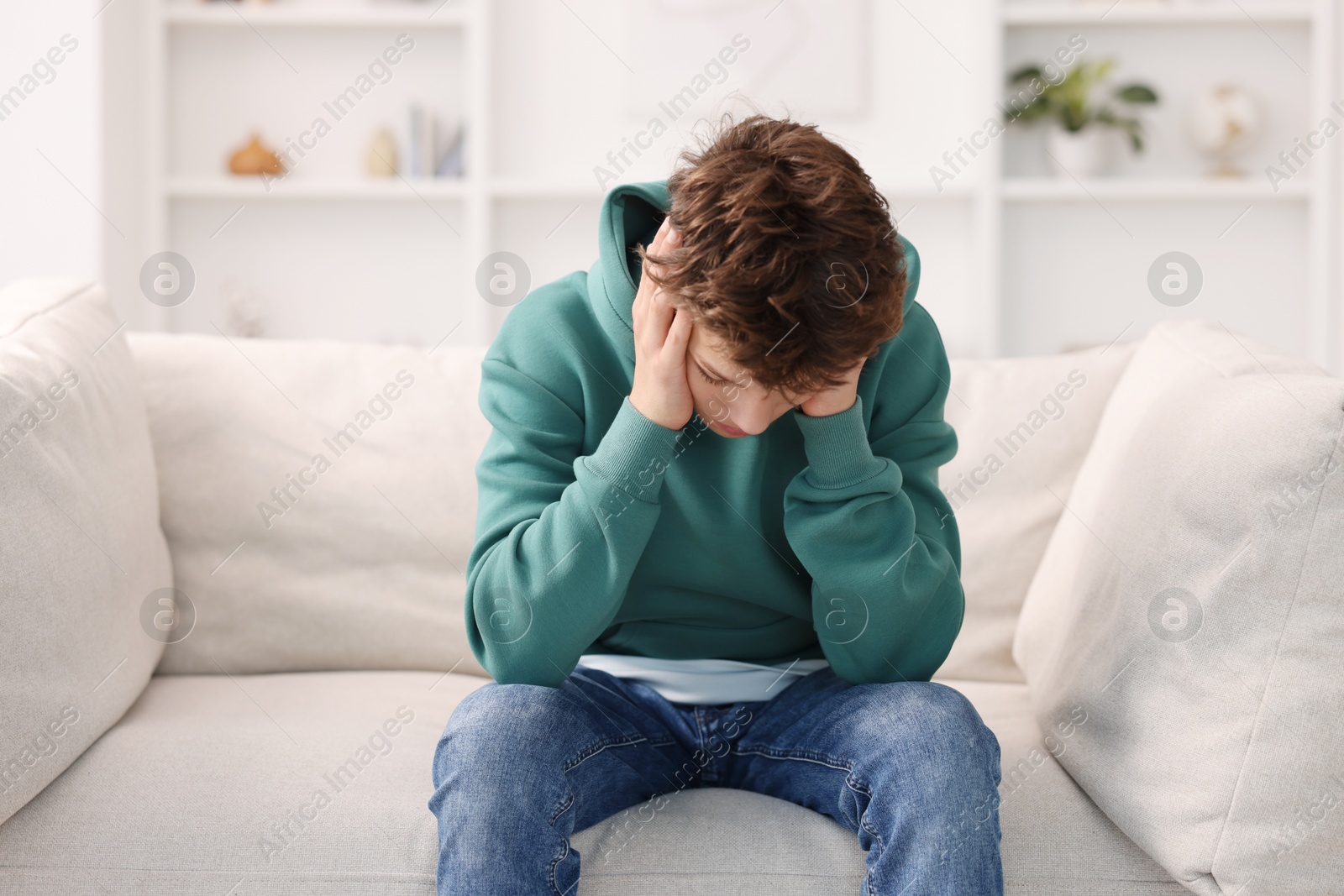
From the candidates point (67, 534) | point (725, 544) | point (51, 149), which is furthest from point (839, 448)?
point (51, 149)

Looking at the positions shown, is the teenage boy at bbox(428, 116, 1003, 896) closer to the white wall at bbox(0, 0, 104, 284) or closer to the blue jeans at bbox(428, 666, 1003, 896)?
the blue jeans at bbox(428, 666, 1003, 896)

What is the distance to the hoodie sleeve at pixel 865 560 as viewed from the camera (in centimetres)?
95

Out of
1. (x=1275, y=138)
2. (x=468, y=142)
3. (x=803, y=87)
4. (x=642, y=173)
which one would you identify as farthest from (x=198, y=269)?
(x=1275, y=138)

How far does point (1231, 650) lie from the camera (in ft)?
2.96

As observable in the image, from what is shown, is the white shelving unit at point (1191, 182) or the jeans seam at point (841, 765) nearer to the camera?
the jeans seam at point (841, 765)

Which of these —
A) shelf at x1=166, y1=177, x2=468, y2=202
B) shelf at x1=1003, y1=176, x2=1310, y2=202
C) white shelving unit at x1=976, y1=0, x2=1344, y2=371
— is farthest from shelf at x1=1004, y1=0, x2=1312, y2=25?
shelf at x1=166, y1=177, x2=468, y2=202

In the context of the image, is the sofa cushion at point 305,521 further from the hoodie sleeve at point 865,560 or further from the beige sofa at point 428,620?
the hoodie sleeve at point 865,560

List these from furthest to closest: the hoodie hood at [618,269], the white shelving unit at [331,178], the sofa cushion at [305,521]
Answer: the white shelving unit at [331,178]
the sofa cushion at [305,521]
the hoodie hood at [618,269]

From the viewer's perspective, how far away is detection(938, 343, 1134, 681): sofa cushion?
4.43 ft

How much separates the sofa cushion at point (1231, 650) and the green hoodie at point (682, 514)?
167 mm

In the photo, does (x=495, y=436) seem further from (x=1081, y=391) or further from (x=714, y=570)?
(x=1081, y=391)

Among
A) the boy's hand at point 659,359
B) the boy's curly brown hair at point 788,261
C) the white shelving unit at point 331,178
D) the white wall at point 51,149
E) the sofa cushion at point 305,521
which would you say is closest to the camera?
the boy's curly brown hair at point 788,261

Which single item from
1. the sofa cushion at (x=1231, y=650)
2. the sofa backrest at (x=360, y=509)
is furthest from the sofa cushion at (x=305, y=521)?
the sofa cushion at (x=1231, y=650)

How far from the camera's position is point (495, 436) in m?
1.07
